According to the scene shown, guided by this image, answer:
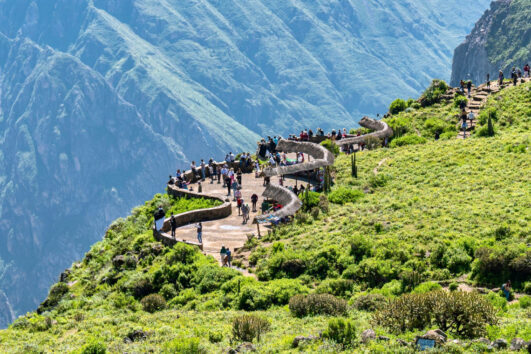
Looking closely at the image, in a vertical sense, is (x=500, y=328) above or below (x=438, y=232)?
below

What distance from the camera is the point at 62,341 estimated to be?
2997cm

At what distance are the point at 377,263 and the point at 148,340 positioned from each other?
11153mm

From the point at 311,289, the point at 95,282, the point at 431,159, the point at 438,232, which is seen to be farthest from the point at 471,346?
the point at 431,159

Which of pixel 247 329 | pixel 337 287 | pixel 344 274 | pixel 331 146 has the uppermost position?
pixel 331 146

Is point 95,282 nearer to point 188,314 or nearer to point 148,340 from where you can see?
point 188,314

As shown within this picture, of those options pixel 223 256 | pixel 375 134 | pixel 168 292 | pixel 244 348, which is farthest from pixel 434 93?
pixel 244 348

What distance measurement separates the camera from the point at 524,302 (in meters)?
26.3

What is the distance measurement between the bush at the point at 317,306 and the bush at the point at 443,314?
386 cm

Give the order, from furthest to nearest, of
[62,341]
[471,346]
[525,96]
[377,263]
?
[525,96] < [377,263] < [62,341] < [471,346]

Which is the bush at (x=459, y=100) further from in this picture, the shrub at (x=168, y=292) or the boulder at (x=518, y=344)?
the boulder at (x=518, y=344)

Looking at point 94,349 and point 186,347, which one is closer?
point 186,347

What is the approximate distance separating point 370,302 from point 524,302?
5.65 metres

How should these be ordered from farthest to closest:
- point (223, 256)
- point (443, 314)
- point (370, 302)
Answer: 1. point (223, 256)
2. point (370, 302)
3. point (443, 314)

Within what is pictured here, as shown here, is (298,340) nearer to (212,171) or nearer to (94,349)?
(94,349)
